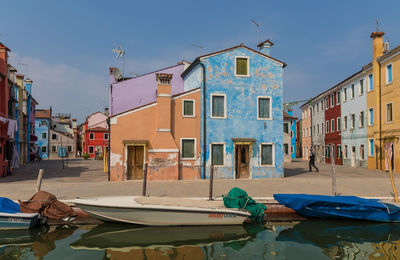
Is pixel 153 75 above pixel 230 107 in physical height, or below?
above

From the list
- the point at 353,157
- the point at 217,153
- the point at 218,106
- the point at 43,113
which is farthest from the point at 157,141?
the point at 43,113

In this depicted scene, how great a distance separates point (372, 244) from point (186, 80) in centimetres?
1635

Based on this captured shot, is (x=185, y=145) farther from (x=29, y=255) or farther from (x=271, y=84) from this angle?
(x=29, y=255)

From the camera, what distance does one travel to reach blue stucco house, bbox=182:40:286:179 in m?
18.4

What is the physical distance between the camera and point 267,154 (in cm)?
1900

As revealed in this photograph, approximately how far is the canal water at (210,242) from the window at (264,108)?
32.4 ft

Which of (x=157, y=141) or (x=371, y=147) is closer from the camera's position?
(x=157, y=141)

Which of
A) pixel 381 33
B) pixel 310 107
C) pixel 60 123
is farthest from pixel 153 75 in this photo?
pixel 60 123

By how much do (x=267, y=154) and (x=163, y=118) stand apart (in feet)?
22.7

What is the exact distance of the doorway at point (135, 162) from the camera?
17.3 meters

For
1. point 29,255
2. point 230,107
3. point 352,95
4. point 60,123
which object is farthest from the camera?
point 60,123

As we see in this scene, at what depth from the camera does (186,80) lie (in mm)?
22031

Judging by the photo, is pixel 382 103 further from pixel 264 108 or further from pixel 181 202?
pixel 181 202

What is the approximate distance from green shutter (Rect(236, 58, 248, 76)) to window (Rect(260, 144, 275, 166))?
4.77m
